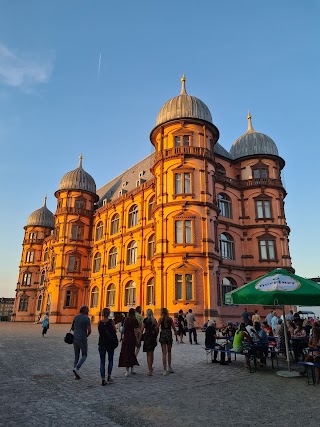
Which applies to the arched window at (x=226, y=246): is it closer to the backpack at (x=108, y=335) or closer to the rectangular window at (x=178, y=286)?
the rectangular window at (x=178, y=286)

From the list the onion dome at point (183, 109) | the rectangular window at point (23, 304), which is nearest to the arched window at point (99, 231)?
the onion dome at point (183, 109)

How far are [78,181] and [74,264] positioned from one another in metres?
12.3

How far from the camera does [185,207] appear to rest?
30656 millimetres

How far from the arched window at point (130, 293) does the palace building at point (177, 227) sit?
0.52 feet

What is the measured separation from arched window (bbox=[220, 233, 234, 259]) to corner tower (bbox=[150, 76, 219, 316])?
2980mm

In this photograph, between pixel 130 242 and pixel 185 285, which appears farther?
pixel 130 242

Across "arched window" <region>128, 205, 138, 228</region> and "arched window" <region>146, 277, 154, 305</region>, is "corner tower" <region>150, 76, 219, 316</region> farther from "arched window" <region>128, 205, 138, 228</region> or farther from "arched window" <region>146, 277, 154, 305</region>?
"arched window" <region>128, 205, 138, 228</region>

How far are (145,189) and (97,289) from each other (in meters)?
15.9

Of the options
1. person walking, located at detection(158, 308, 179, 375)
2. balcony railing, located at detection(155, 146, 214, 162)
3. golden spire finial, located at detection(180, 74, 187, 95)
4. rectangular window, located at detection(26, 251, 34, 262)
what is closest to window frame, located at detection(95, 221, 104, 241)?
balcony railing, located at detection(155, 146, 214, 162)

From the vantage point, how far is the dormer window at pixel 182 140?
3303 centimetres

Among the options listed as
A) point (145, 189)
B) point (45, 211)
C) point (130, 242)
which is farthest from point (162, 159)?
point (45, 211)

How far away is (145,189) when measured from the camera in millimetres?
38312

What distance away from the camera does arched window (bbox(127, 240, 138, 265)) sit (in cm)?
3884

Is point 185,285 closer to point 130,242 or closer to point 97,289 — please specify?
point 130,242
